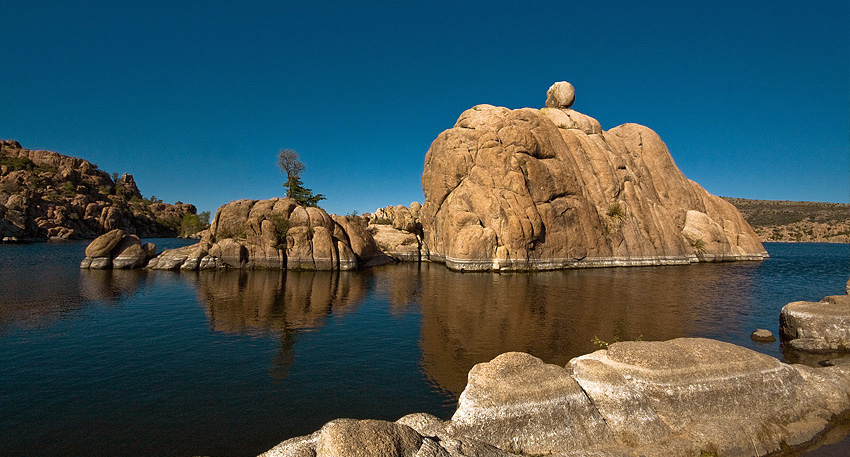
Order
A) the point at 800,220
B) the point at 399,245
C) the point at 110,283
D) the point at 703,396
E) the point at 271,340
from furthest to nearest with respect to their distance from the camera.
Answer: the point at 800,220 < the point at 399,245 < the point at 110,283 < the point at 271,340 < the point at 703,396

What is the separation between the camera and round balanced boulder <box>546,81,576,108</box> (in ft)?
226

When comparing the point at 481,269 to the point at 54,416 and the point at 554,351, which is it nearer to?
the point at 554,351

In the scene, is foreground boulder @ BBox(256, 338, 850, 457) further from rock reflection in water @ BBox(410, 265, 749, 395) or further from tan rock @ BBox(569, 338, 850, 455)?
rock reflection in water @ BBox(410, 265, 749, 395)

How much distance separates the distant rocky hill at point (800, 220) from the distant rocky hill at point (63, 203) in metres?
224

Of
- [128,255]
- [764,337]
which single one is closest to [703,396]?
[764,337]

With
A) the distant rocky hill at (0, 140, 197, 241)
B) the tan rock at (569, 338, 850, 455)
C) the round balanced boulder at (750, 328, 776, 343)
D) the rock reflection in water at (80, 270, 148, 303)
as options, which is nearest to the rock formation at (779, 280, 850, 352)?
the round balanced boulder at (750, 328, 776, 343)

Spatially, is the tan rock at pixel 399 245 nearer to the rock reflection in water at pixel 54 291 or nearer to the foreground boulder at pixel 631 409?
the rock reflection in water at pixel 54 291

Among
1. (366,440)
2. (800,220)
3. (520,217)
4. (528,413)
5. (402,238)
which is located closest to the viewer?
(366,440)

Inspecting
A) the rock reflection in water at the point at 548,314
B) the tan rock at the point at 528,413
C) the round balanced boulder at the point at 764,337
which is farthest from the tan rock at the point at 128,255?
the round balanced boulder at the point at 764,337

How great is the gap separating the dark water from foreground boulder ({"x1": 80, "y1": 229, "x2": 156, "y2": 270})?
12.0 feet

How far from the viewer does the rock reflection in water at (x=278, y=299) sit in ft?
66.7

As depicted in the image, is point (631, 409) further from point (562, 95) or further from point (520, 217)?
point (562, 95)

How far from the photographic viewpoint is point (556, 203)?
51219mm

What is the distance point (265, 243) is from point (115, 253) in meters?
17.0
